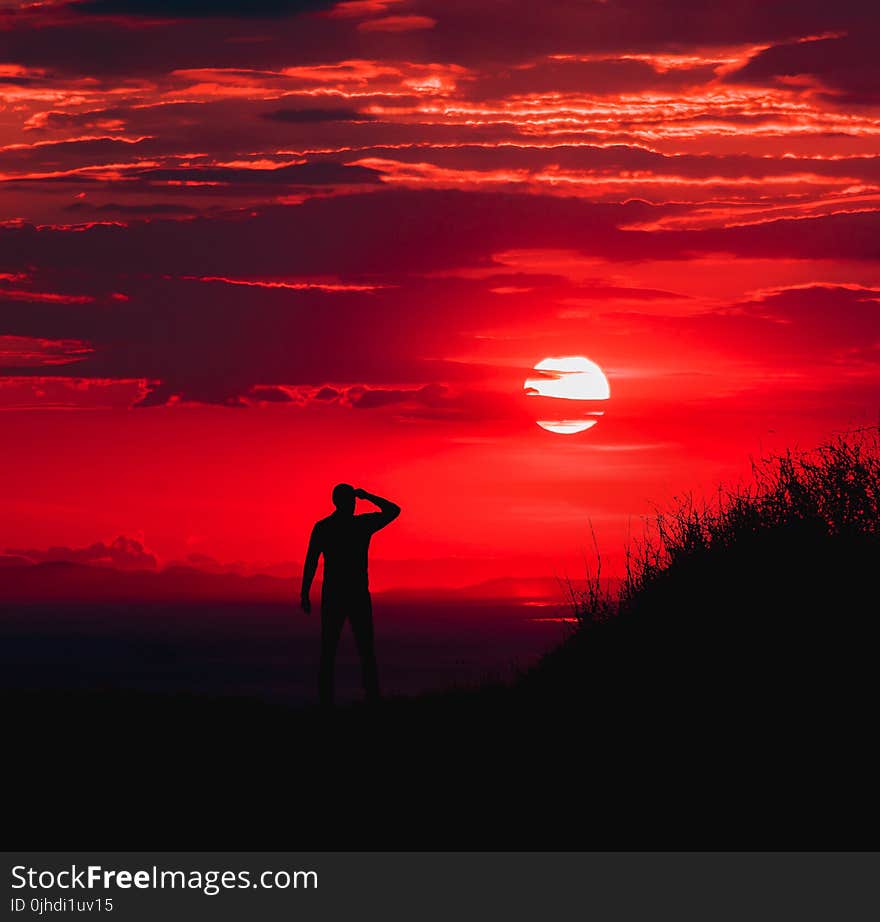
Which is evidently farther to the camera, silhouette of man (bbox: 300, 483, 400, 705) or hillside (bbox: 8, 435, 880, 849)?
silhouette of man (bbox: 300, 483, 400, 705)

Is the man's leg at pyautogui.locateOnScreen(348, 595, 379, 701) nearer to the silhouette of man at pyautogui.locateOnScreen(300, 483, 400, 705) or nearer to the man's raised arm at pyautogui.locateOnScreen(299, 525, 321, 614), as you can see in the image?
the silhouette of man at pyautogui.locateOnScreen(300, 483, 400, 705)

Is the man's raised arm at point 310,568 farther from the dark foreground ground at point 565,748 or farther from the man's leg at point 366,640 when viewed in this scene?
the dark foreground ground at point 565,748

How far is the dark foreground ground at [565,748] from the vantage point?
1478cm

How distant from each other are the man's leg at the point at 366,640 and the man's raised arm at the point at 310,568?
679 mm

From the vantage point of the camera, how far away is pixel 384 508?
19.2 meters

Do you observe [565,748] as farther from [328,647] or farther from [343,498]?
[343,498]

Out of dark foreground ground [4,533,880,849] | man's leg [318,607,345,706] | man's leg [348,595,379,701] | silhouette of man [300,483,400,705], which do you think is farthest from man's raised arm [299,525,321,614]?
dark foreground ground [4,533,880,849]

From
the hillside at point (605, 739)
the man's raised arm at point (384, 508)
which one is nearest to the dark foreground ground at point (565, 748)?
the hillside at point (605, 739)

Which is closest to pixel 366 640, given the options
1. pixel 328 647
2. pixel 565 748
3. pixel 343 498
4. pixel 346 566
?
pixel 328 647

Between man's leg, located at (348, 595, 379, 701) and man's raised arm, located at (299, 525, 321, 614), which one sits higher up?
man's raised arm, located at (299, 525, 321, 614)

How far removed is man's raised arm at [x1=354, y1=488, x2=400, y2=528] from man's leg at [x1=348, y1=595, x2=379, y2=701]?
1017 mm

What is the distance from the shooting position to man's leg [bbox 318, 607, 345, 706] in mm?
19062

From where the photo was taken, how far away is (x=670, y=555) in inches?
1017
